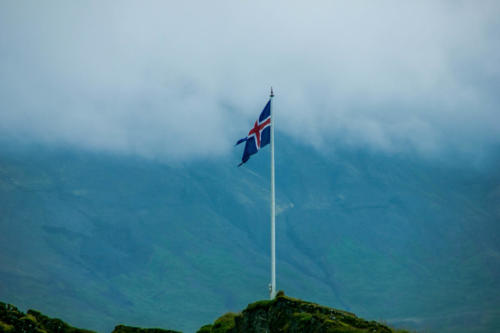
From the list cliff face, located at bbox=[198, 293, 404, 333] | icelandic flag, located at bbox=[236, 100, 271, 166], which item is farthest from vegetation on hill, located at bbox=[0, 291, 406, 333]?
icelandic flag, located at bbox=[236, 100, 271, 166]

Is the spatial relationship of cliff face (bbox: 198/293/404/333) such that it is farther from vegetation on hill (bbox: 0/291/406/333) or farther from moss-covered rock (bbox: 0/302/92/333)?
moss-covered rock (bbox: 0/302/92/333)

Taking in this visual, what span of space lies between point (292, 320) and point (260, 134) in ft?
47.6

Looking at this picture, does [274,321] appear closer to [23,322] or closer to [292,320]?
[292,320]

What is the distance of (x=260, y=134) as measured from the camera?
35.8 meters

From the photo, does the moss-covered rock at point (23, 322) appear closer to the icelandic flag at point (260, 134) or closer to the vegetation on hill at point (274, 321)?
the vegetation on hill at point (274, 321)

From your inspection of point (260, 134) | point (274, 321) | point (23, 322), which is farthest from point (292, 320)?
point (260, 134)

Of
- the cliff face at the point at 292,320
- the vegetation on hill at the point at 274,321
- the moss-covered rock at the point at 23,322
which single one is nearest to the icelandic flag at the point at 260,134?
the cliff face at the point at 292,320

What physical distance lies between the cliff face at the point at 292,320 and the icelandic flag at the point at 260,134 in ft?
36.1

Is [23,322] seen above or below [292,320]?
below

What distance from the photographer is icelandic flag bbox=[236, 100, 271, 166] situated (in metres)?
35.2

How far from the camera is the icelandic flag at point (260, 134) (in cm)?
3525

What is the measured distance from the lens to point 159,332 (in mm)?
25125

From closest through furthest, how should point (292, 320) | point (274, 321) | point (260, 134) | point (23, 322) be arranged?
1. point (23, 322)
2. point (292, 320)
3. point (274, 321)
4. point (260, 134)

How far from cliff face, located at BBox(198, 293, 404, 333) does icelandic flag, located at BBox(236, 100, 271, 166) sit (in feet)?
36.1
